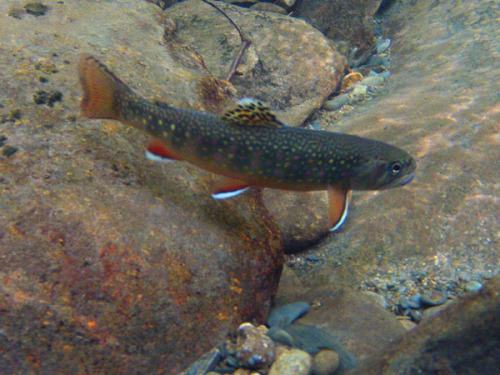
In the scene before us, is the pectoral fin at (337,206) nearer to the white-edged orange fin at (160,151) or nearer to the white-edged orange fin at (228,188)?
the white-edged orange fin at (228,188)

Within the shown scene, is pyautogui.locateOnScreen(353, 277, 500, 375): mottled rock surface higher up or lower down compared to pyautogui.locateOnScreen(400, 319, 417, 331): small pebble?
higher up

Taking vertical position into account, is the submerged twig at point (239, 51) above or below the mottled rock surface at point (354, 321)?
above

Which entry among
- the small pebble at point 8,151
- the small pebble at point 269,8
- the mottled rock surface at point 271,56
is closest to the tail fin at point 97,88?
the small pebble at point 8,151

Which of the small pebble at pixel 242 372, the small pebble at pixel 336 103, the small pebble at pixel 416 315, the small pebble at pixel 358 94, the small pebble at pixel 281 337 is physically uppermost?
the small pebble at pixel 358 94

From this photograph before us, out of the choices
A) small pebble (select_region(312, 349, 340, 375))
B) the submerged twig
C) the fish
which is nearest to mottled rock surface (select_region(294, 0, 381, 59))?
the submerged twig

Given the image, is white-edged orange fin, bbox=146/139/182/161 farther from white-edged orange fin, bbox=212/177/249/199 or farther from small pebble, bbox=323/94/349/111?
small pebble, bbox=323/94/349/111
